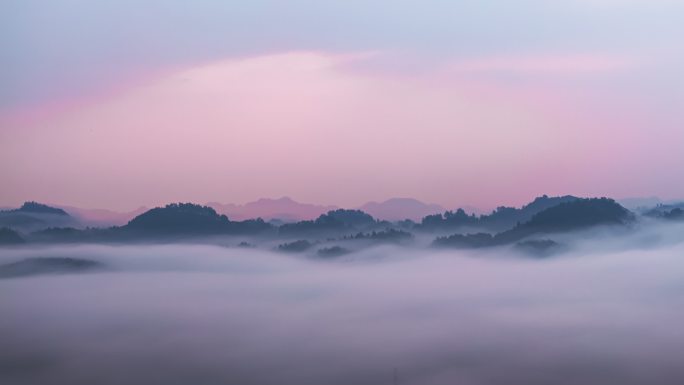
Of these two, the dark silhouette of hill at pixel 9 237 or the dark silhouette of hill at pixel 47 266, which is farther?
the dark silhouette of hill at pixel 9 237

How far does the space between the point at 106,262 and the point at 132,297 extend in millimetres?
22090

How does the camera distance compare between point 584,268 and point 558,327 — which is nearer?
point 558,327

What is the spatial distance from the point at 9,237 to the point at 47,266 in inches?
773

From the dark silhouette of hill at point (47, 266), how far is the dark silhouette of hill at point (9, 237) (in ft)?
34.1

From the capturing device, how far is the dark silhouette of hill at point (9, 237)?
18312 centimetres

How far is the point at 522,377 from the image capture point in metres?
119

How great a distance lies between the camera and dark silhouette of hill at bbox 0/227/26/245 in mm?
183125

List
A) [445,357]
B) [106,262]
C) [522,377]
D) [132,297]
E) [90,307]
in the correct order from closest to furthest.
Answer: [522,377]
[445,357]
[90,307]
[132,297]
[106,262]

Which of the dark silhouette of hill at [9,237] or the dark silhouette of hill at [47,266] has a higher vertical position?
the dark silhouette of hill at [9,237]

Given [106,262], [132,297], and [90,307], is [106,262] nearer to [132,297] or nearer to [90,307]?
[132,297]

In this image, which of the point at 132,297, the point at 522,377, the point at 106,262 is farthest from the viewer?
the point at 106,262

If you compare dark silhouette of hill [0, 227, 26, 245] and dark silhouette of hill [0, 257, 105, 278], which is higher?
dark silhouette of hill [0, 227, 26, 245]

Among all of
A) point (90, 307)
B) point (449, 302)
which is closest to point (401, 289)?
point (449, 302)

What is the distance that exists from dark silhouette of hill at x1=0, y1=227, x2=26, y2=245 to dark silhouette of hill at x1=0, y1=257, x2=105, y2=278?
10404mm
